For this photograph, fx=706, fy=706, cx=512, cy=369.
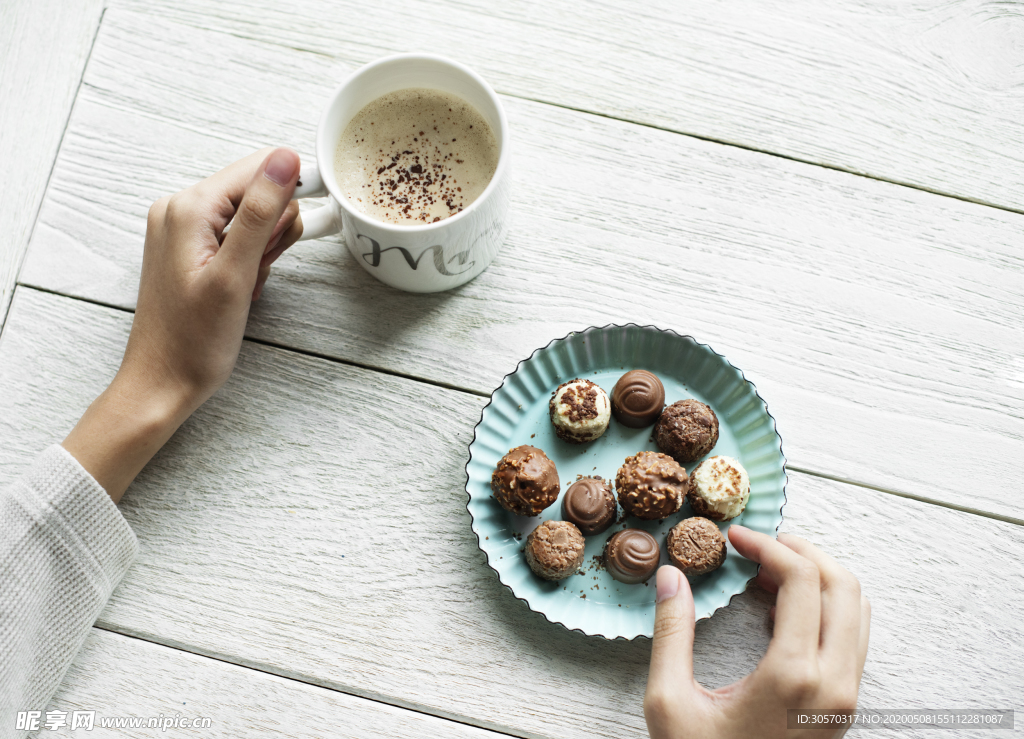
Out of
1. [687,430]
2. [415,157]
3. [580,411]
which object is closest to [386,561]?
[580,411]

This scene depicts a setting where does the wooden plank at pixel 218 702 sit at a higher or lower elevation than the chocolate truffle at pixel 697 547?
lower

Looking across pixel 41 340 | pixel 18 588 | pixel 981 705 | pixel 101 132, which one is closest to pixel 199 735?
pixel 18 588

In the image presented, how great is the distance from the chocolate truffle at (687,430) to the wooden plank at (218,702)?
0.49m

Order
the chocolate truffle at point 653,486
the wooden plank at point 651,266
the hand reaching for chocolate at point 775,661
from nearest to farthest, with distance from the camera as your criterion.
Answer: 1. the hand reaching for chocolate at point 775,661
2. the chocolate truffle at point 653,486
3. the wooden plank at point 651,266

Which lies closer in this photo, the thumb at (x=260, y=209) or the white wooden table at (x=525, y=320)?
the thumb at (x=260, y=209)

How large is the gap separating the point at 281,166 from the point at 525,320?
0.43 metres

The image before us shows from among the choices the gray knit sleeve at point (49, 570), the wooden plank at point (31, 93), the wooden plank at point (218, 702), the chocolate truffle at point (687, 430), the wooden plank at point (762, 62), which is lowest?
the wooden plank at point (218, 702)

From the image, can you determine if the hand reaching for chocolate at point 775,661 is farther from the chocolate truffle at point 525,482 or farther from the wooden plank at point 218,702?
the wooden plank at point 218,702

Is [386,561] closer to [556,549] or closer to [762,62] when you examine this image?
[556,549]

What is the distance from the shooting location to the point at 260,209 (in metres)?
0.89

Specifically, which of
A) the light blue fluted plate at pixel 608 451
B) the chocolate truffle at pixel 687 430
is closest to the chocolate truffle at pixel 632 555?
the light blue fluted plate at pixel 608 451

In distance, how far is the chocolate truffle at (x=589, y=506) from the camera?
981mm

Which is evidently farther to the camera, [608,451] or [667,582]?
[608,451]

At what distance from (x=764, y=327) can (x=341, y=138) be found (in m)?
0.70
